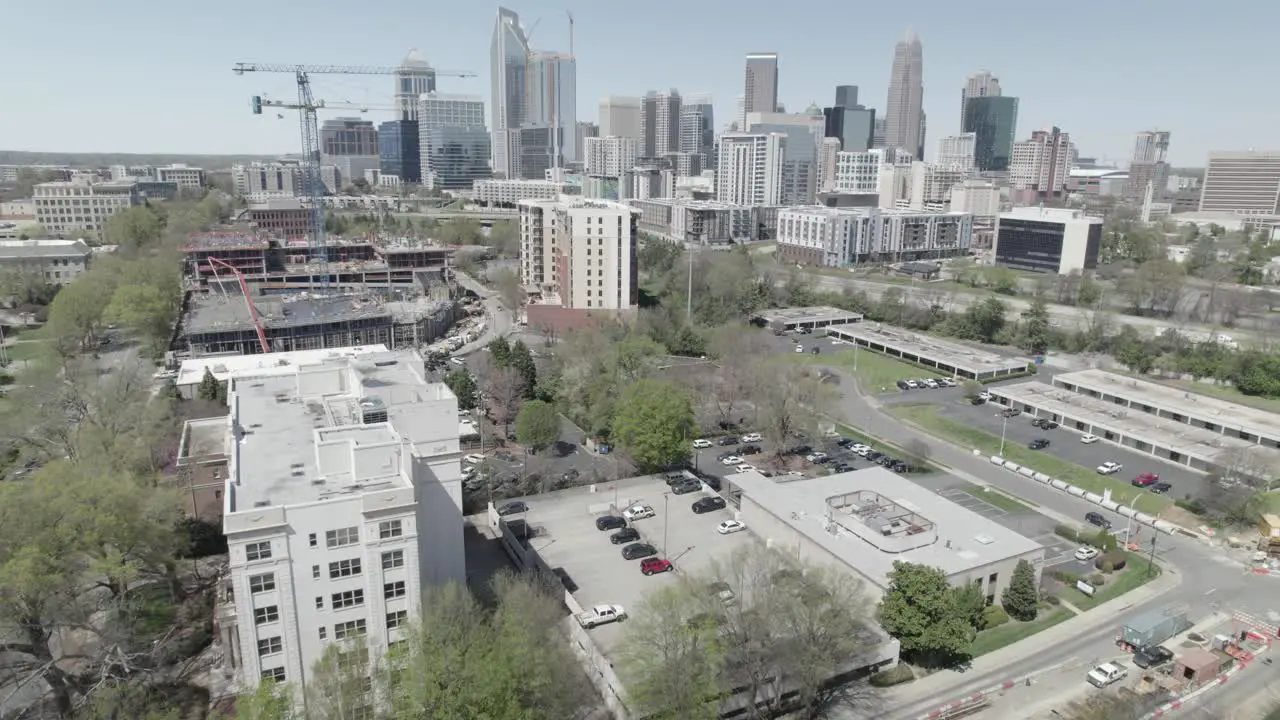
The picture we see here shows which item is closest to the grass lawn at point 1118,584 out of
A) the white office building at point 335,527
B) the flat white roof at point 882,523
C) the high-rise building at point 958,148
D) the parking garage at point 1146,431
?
the flat white roof at point 882,523

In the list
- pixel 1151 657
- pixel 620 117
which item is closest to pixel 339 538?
pixel 1151 657

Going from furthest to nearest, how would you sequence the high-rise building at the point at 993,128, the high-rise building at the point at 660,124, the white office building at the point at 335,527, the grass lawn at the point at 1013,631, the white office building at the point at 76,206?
the high-rise building at the point at 993,128
the high-rise building at the point at 660,124
the white office building at the point at 76,206
the grass lawn at the point at 1013,631
the white office building at the point at 335,527

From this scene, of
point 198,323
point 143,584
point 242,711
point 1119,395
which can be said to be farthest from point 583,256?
point 242,711

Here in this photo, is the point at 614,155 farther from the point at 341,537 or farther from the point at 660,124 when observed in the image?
the point at 341,537

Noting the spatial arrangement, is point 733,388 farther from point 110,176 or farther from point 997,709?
point 110,176

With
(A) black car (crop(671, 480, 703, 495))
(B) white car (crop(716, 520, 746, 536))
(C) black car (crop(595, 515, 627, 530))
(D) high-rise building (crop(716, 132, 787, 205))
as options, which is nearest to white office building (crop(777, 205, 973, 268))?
(D) high-rise building (crop(716, 132, 787, 205))

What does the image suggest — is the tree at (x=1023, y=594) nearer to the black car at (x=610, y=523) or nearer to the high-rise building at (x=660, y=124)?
the black car at (x=610, y=523)
